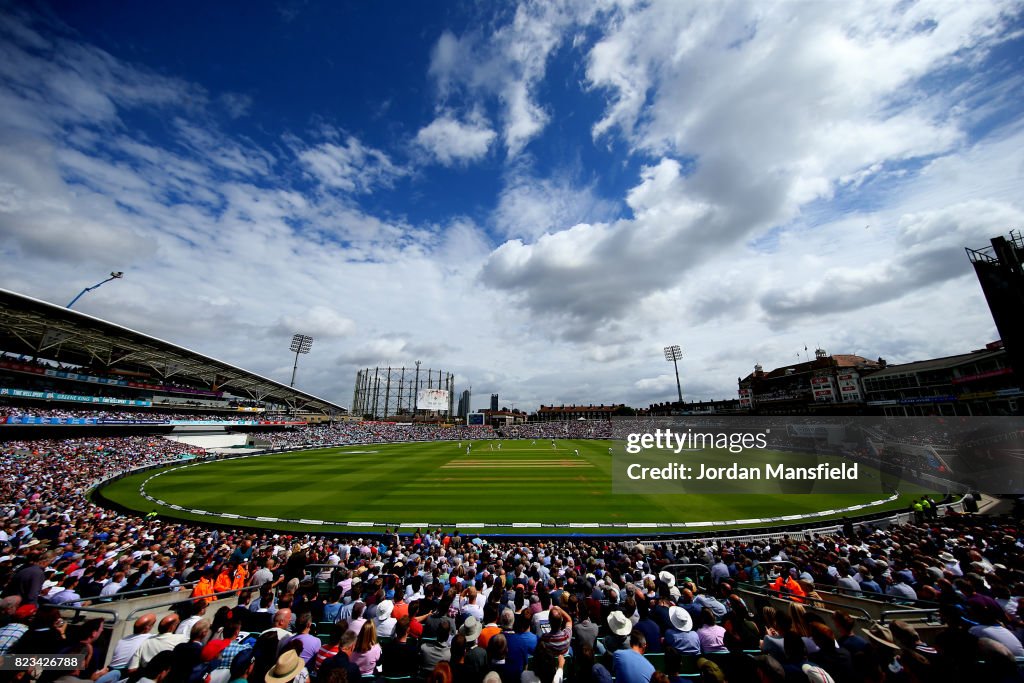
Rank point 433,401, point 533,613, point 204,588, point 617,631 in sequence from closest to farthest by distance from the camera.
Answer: point 617,631 < point 533,613 < point 204,588 < point 433,401

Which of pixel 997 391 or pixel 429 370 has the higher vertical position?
pixel 429 370

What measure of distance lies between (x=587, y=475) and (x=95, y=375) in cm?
6465

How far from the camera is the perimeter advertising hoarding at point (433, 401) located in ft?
325

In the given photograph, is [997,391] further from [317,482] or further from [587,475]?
[317,482]

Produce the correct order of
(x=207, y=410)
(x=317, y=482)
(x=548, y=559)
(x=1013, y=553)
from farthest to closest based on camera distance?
(x=207, y=410)
(x=317, y=482)
(x=548, y=559)
(x=1013, y=553)

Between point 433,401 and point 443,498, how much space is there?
257 feet

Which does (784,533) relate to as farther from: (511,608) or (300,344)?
(300,344)

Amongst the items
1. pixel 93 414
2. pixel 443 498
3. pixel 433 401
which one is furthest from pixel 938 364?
pixel 93 414

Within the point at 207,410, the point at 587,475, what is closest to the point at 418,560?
the point at 587,475

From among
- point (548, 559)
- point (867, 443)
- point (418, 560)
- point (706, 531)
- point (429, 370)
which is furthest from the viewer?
point (429, 370)

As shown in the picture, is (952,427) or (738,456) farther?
(738,456)

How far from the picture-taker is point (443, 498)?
24203 mm

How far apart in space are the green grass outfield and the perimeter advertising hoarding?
61.4 m

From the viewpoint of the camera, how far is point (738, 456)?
137 feet
